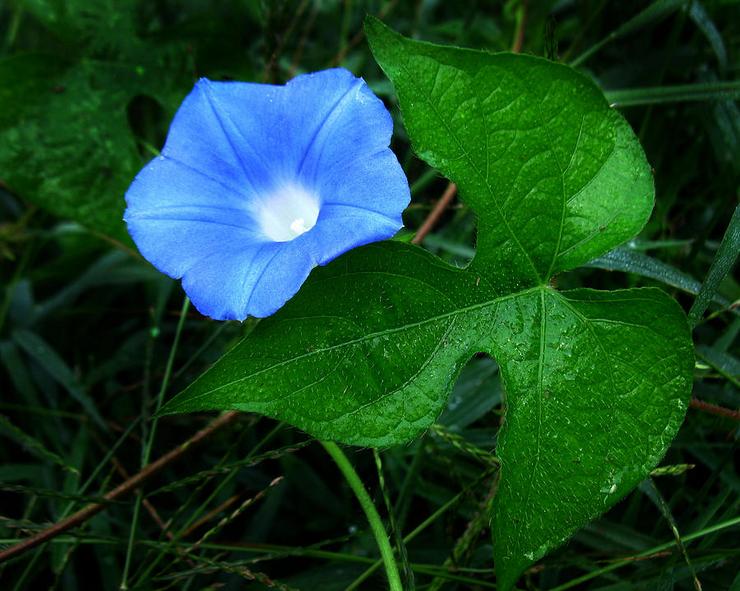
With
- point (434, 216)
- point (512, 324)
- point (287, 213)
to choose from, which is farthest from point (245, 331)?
point (512, 324)

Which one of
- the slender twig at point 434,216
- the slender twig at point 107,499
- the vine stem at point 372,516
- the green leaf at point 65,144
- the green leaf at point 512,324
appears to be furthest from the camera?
the green leaf at point 65,144

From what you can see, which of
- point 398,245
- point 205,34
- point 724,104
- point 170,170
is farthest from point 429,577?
point 205,34

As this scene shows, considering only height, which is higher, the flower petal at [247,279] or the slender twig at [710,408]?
the flower petal at [247,279]

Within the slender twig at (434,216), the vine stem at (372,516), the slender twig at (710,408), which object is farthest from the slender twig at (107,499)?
the slender twig at (710,408)

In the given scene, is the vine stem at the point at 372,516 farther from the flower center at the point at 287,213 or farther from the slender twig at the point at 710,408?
the slender twig at the point at 710,408

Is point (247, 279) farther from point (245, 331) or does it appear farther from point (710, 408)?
point (710, 408)

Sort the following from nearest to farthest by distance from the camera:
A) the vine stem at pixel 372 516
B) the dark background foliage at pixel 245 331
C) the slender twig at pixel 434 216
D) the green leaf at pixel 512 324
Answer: the green leaf at pixel 512 324, the vine stem at pixel 372 516, the dark background foliage at pixel 245 331, the slender twig at pixel 434 216

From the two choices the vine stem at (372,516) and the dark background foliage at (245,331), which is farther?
the dark background foliage at (245,331)

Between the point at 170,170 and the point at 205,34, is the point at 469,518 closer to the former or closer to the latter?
the point at 170,170
